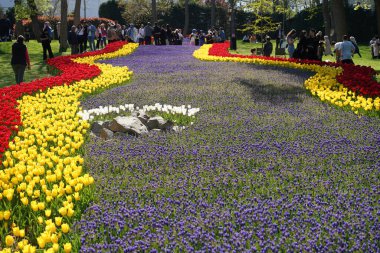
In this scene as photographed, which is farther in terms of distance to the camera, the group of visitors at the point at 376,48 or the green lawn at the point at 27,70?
the group of visitors at the point at 376,48

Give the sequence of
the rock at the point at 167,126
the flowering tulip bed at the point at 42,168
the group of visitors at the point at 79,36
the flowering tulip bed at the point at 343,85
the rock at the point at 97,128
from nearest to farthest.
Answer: the flowering tulip bed at the point at 42,168 < the rock at the point at 97,128 < the rock at the point at 167,126 < the flowering tulip bed at the point at 343,85 < the group of visitors at the point at 79,36

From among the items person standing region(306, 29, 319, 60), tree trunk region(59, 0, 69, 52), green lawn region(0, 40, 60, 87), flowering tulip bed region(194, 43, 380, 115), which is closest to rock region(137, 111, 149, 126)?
flowering tulip bed region(194, 43, 380, 115)

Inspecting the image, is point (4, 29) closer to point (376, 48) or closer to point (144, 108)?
point (376, 48)

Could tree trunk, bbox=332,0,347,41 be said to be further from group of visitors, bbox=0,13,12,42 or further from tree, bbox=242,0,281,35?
group of visitors, bbox=0,13,12,42

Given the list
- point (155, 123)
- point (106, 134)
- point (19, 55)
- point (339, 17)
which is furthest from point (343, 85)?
point (339, 17)

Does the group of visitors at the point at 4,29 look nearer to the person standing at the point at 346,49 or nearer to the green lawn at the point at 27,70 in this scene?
the green lawn at the point at 27,70

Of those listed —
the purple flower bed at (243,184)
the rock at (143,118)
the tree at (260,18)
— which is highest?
the tree at (260,18)

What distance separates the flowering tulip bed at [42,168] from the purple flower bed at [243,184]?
26cm

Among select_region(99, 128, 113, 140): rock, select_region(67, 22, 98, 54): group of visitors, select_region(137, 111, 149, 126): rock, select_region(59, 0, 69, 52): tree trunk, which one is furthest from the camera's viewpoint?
select_region(59, 0, 69, 52): tree trunk

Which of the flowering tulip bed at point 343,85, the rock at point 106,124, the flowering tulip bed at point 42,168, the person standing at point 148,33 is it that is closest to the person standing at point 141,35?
the person standing at point 148,33

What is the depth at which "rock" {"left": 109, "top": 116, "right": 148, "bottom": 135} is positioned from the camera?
8.59 m

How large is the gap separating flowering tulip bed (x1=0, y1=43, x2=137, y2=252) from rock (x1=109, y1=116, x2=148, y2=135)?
523mm

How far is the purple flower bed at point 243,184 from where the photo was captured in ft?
14.9

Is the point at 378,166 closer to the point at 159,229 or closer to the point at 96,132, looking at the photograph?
the point at 159,229
